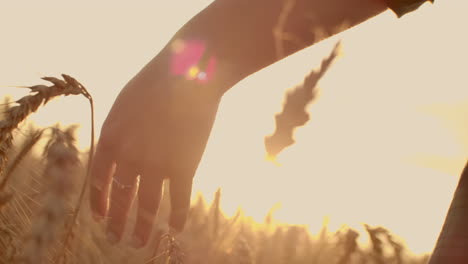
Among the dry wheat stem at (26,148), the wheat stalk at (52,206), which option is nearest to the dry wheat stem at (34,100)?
the dry wheat stem at (26,148)

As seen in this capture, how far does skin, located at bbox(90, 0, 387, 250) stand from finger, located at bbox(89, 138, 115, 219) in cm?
1

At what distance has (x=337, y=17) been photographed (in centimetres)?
161

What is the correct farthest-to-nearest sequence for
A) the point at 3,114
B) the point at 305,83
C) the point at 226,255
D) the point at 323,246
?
the point at 323,246 → the point at 226,255 → the point at 305,83 → the point at 3,114

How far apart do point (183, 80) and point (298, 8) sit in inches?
14.4

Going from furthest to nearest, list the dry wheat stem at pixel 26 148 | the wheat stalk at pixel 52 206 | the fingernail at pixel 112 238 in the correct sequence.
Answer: the fingernail at pixel 112 238 → the dry wheat stem at pixel 26 148 → the wheat stalk at pixel 52 206

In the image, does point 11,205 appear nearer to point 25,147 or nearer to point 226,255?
point 25,147

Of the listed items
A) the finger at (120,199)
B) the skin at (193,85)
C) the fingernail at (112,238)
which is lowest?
the fingernail at (112,238)

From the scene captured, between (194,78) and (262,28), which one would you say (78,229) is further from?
(262,28)

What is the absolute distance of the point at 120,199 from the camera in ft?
5.67

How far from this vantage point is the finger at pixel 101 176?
1.70m

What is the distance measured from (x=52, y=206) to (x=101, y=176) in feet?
2.48

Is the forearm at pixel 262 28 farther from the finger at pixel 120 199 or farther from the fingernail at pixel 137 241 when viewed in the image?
the fingernail at pixel 137 241

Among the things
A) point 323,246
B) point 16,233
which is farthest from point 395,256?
point 16,233

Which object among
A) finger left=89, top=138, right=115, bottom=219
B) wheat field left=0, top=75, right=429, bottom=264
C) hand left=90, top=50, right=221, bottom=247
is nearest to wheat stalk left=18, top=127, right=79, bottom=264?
wheat field left=0, top=75, right=429, bottom=264
